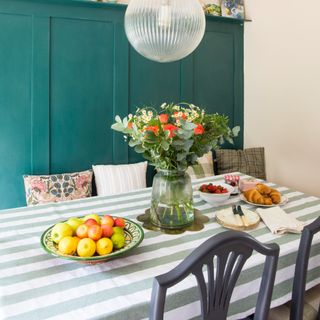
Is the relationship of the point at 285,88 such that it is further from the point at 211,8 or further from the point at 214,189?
the point at 214,189

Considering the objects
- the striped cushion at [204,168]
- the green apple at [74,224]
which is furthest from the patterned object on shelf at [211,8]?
the green apple at [74,224]

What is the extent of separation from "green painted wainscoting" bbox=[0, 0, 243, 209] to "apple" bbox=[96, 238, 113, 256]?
1.65 metres

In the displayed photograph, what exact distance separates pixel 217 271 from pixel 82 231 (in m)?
0.50

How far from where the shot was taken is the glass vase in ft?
4.81

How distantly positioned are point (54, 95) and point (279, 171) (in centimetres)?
207

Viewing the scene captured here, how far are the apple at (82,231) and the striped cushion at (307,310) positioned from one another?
823 mm

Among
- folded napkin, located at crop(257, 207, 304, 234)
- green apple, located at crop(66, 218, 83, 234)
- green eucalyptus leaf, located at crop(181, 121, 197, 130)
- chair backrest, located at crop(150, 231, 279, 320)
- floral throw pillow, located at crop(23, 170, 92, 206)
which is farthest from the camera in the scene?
floral throw pillow, located at crop(23, 170, 92, 206)

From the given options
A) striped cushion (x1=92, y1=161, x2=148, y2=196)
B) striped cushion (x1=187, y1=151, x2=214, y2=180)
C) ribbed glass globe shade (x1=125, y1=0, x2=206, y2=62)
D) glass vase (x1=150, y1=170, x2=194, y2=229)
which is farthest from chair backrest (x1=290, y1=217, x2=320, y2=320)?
Result: striped cushion (x1=187, y1=151, x2=214, y2=180)

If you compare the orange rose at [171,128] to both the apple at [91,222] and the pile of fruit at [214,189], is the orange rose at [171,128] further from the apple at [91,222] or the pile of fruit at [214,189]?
the pile of fruit at [214,189]

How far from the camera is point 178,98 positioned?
308 cm

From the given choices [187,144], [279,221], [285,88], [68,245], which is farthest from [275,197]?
[285,88]

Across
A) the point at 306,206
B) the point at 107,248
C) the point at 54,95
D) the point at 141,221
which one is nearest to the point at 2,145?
the point at 54,95

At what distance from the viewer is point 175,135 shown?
1.35 meters

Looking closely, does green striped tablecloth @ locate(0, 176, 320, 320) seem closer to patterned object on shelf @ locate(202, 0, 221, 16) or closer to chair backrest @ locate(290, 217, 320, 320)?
chair backrest @ locate(290, 217, 320, 320)
